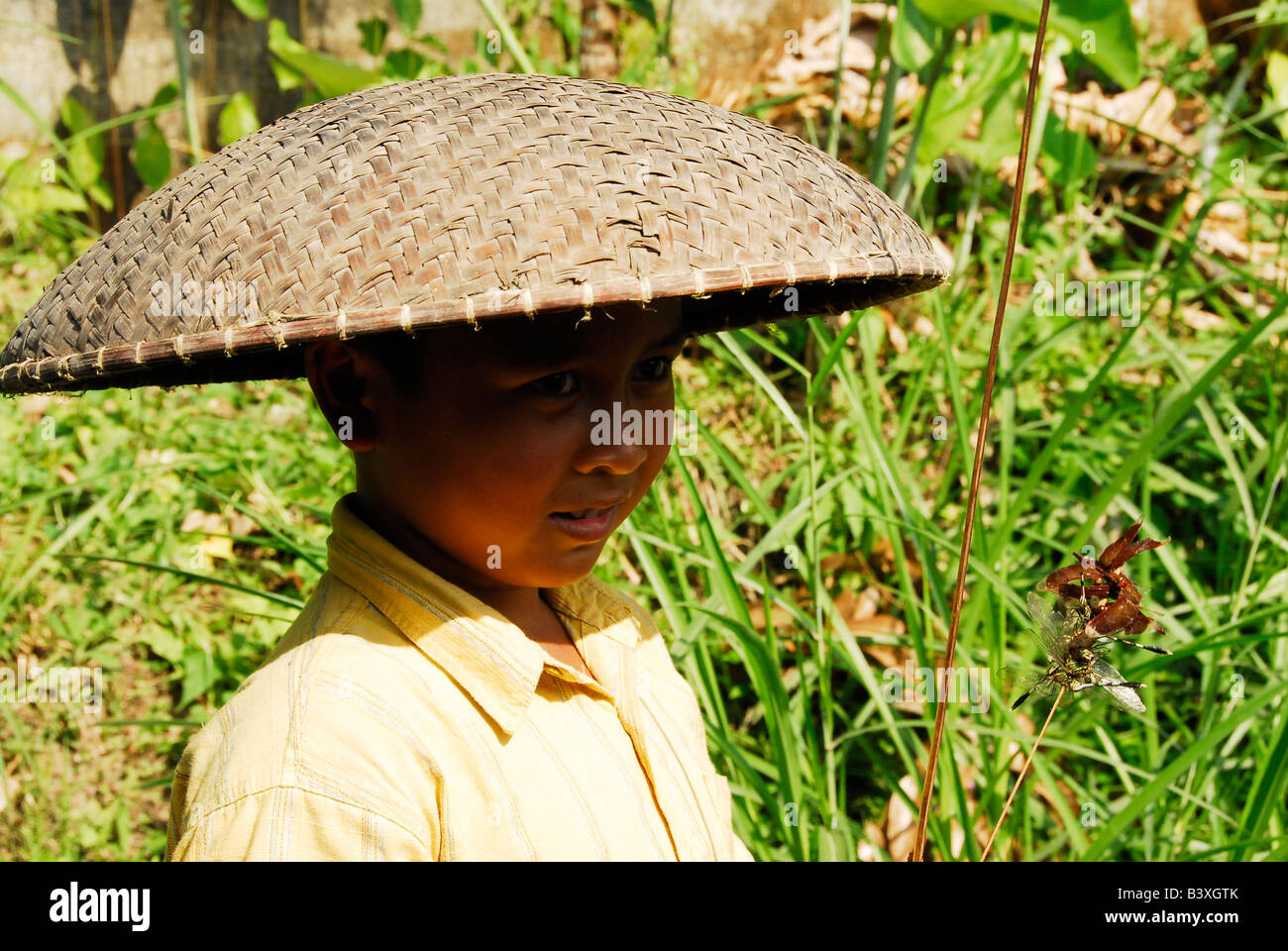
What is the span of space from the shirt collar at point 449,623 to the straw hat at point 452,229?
25 cm

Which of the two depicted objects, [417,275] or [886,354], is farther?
[886,354]

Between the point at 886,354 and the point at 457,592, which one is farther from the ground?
the point at 457,592

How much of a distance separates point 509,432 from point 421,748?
0.27 m

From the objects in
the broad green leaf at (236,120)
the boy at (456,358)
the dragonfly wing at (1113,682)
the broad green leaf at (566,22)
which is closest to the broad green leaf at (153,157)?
the broad green leaf at (236,120)

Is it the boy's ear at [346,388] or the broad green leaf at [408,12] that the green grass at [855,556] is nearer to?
the boy's ear at [346,388]

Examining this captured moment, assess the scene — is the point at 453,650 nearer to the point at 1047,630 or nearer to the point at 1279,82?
the point at 1047,630

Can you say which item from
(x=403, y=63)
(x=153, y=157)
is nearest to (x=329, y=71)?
(x=403, y=63)

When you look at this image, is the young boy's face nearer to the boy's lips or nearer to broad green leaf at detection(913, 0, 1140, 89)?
the boy's lips

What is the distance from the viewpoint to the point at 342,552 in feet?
3.50

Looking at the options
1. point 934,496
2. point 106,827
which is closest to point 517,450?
point 106,827

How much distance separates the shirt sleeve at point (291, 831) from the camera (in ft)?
2.78

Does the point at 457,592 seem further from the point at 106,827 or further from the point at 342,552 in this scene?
the point at 106,827

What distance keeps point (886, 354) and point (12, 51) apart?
2587 millimetres

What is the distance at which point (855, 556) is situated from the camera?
2.50m
